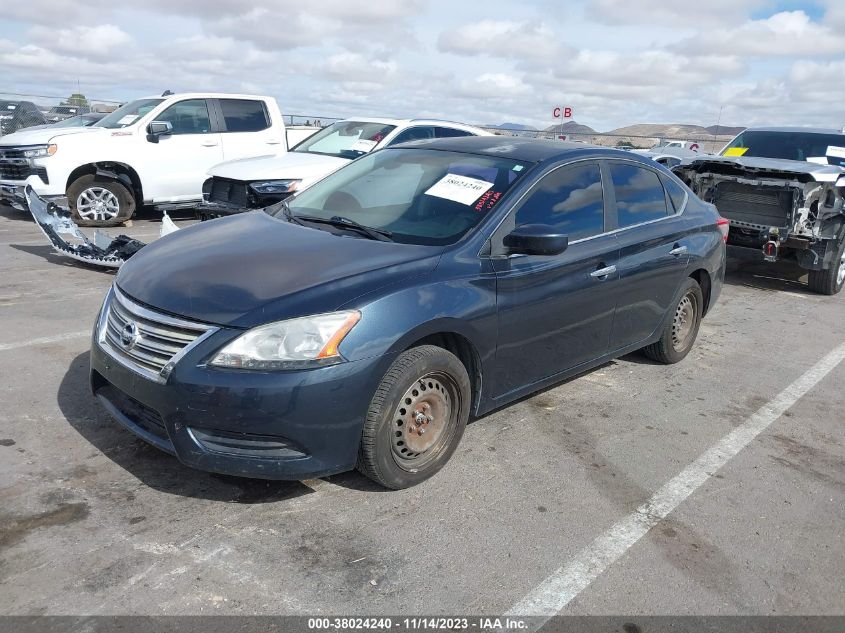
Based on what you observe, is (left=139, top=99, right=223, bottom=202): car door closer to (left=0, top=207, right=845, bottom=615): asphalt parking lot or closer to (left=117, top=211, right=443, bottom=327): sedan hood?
(left=0, top=207, right=845, bottom=615): asphalt parking lot

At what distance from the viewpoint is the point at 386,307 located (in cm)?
326

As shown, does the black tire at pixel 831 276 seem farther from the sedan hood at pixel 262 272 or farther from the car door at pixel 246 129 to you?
the car door at pixel 246 129

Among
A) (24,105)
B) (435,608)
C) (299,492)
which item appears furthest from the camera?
(24,105)

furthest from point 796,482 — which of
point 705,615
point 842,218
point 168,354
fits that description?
point 842,218

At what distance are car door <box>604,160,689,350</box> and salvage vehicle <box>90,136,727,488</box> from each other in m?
0.02

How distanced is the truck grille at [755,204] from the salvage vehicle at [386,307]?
4002 mm

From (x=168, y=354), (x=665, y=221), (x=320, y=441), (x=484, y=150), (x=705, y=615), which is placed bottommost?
(x=705, y=615)

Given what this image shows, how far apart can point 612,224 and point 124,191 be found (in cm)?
825

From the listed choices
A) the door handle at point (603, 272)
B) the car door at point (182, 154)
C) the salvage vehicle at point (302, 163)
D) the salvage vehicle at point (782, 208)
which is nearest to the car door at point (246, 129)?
the car door at point (182, 154)

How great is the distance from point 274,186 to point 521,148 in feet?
15.9

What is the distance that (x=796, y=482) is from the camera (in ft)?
13.1

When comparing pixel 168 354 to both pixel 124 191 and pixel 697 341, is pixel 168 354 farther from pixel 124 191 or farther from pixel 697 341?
pixel 124 191

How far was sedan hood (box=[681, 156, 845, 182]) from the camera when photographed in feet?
27.0

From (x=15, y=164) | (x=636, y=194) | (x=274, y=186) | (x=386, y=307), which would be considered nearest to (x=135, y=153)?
(x=15, y=164)
